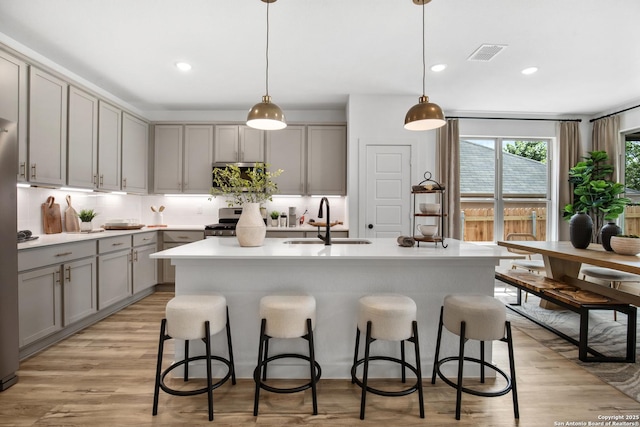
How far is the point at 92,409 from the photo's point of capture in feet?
6.46

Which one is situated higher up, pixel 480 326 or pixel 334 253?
pixel 334 253

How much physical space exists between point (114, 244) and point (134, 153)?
5.24 feet

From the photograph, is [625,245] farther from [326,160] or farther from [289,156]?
[289,156]

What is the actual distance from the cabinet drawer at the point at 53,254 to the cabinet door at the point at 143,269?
2.77 feet

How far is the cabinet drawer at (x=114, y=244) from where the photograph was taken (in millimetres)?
3492

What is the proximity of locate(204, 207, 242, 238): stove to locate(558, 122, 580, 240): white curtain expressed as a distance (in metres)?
5.26

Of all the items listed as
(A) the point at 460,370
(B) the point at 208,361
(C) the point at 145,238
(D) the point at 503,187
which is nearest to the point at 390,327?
(A) the point at 460,370

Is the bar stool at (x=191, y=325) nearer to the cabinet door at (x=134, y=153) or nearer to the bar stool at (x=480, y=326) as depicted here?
the bar stool at (x=480, y=326)

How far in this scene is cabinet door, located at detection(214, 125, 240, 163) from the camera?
5051 millimetres

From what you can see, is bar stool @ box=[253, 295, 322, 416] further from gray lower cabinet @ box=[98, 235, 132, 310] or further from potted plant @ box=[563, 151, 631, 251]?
potted plant @ box=[563, 151, 631, 251]

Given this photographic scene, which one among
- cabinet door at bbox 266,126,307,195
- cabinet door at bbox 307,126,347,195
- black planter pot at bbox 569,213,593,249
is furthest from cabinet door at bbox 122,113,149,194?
black planter pot at bbox 569,213,593,249

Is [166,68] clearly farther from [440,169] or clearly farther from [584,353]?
[584,353]

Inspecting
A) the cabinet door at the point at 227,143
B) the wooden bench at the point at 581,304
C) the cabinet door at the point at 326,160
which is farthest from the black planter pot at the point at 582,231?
the cabinet door at the point at 227,143

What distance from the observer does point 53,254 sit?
9.26 feet
